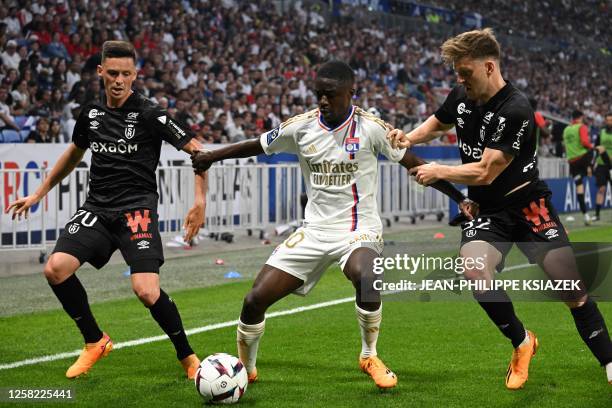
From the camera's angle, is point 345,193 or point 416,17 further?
point 416,17

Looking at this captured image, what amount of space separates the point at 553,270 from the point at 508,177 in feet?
2.21

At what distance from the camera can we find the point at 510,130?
5.96 metres

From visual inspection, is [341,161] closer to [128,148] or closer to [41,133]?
[128,148]

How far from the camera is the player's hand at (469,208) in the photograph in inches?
246

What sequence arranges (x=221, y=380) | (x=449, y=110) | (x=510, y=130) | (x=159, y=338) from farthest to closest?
(x=159, y=338)
(x=449, y=110)
(x=510, y=130)
(x=221, y=380)

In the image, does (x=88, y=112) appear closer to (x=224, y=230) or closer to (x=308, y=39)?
(x=224, y=230)

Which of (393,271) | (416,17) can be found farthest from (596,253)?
(416,17)

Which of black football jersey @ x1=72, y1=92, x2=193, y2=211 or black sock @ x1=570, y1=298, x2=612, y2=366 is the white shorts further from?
black sock @ x1=570, y1=298, x2=612, y2=366

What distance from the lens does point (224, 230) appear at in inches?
669

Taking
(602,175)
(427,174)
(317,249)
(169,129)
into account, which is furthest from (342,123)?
(602,175)

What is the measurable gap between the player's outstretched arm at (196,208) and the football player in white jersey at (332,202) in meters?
0.15

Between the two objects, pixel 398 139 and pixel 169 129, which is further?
pixel 169 129

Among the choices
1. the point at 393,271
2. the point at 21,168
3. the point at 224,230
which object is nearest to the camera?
the point at 393,271

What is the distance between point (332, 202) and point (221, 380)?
1399 millimetres
